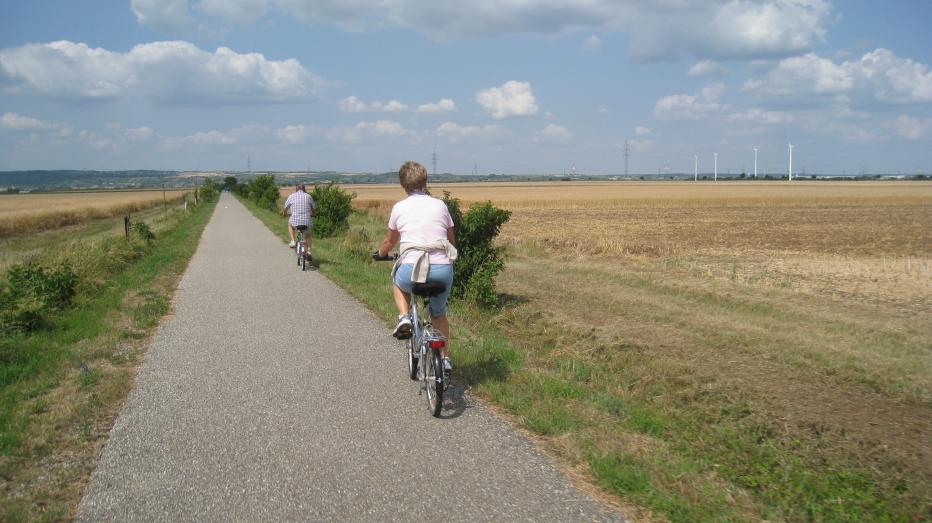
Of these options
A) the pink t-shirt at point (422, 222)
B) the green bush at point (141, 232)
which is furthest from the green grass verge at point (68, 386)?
the green bush at point (141, 232)

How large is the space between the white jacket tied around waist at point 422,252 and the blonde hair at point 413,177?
0.46m

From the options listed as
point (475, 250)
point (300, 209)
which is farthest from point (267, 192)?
point (475, 250)

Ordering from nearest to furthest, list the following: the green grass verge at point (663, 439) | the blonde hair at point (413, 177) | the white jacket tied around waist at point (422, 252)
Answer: the green grass verge at point (663, 439) < the white jacket tied around waist at point (422, 252) < the blonde hair at point (413, 177)

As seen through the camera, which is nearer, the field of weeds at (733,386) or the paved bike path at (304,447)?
the paved bike path at (304,447)

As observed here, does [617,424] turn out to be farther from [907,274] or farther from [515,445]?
[907,274]

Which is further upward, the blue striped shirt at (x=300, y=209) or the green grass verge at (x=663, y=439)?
the blue striped shirt at (x=300, y=209)

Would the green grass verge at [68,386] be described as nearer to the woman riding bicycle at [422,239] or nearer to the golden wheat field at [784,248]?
the woman riding bicycle at [422,239]

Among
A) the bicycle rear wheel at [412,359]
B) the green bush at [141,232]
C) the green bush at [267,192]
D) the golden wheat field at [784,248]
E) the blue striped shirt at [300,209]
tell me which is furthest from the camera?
the green bush at [267,192]

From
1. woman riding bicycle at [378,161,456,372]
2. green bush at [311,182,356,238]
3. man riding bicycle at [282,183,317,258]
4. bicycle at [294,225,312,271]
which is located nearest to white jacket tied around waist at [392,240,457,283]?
woman riding bicycle at [378,161,456,372]

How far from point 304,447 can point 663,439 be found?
2455 millimetres

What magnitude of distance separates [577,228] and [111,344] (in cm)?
2419

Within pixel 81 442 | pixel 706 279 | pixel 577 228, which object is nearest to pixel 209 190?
pixel 577 228

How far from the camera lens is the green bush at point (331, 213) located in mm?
24172

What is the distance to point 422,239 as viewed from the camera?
5227mm
